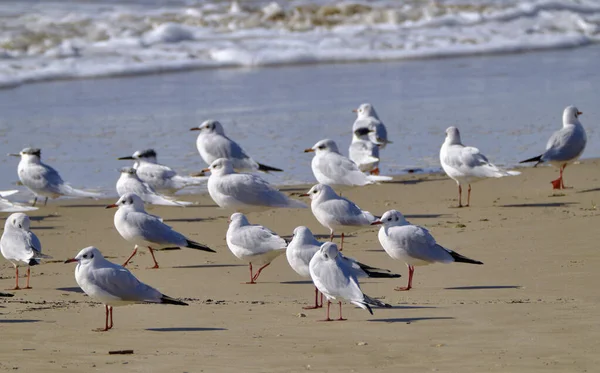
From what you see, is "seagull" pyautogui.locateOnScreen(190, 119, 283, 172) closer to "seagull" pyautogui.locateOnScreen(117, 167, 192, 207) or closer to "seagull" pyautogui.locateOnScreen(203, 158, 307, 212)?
"seagull" pyautogui.locateOnScreen(117, 167, 192, 207)

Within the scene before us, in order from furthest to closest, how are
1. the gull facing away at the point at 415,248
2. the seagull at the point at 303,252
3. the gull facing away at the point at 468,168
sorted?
the gull facing away at the point at 468,168, the gull facing away at the point at 415,248, the seagull at the point at 303,252

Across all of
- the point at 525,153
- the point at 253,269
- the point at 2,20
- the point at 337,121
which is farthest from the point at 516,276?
the point at 2,20

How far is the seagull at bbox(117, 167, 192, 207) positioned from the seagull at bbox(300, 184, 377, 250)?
1942mm

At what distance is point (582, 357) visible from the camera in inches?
231

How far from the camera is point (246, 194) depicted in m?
10.6

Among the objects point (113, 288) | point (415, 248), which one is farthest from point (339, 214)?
point (113, 288)

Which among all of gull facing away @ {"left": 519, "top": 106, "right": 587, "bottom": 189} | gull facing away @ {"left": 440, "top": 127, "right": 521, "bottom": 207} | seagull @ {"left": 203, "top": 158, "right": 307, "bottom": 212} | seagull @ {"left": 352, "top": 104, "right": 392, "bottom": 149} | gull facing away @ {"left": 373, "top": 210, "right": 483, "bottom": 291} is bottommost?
gull facing away @ {"left": 373, "top": 210, "right": 483, "bottom": 291}

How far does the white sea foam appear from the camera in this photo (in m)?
24.4

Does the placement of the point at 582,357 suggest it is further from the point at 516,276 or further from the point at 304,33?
the point at 304,33

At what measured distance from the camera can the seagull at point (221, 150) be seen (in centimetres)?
1277

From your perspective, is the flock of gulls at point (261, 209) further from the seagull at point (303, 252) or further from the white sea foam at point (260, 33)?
the white sea foam at point (260, 33)

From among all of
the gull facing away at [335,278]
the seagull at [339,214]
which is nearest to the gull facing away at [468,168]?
the seagull at [339,214]

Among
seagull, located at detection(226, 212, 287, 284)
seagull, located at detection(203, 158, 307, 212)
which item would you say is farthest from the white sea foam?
seagull, located at detection(226, 212, 287, 284)

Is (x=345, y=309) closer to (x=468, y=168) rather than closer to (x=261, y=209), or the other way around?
(x=261, y=209)
